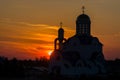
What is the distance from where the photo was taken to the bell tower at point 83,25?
6391 cm

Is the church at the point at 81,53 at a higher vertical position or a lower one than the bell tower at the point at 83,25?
lower

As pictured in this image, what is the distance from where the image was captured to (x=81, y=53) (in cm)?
6412

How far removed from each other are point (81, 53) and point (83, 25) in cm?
341

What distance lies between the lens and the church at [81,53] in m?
63.5

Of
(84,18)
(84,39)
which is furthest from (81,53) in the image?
(84,18)

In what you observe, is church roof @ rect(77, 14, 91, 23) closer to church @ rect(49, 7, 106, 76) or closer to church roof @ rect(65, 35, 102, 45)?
church @ rect(49, 7, 106, 76)

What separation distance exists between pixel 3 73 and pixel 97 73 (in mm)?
12909

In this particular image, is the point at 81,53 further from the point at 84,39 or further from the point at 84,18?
the point at 84,18

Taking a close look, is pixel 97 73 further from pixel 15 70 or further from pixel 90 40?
pixel 15 70

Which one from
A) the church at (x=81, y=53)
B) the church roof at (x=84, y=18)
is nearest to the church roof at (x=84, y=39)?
the church at (x=81, y=53)

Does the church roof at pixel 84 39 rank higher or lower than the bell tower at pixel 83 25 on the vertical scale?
lower

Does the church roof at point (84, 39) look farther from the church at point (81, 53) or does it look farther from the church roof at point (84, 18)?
the church roof at point (84, 18)

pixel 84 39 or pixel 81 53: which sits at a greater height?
pixel 84 39

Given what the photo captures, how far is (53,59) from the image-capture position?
66.2 m
